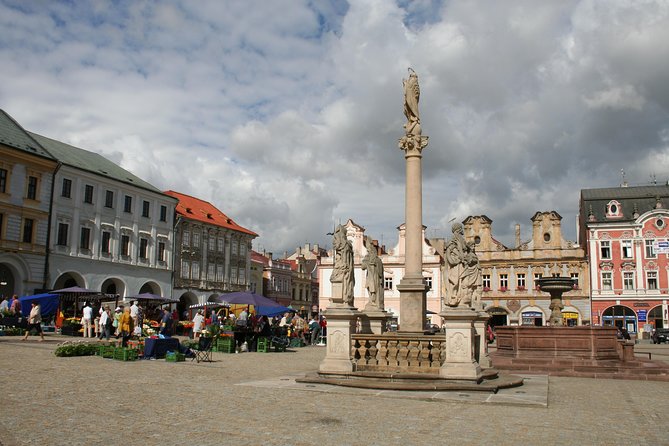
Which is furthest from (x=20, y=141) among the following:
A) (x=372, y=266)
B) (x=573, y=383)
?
(x=573, y=383)

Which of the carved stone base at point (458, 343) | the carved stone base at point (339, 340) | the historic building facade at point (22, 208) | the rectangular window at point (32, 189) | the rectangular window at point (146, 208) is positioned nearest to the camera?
the carved stone base at point (458, 343)

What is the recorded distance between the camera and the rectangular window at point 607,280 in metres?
54.8

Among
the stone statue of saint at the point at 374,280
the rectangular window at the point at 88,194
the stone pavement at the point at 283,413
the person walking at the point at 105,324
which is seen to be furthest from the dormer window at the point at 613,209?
the stone pavement at the point at 283,413

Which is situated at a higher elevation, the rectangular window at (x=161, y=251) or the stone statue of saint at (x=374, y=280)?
the rectangular window at (x=161, y=251)

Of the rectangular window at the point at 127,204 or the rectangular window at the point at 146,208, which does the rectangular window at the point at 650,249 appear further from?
the rectangular window at the point at 127,204

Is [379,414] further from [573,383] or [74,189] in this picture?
[74,189]

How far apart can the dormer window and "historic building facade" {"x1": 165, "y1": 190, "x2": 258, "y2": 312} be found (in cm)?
3397

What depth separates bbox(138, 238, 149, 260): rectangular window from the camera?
4853 cm

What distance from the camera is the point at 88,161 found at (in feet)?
153

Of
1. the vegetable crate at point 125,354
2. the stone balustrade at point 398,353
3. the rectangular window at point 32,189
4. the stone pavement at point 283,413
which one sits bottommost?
the stone pavement at point 283,413

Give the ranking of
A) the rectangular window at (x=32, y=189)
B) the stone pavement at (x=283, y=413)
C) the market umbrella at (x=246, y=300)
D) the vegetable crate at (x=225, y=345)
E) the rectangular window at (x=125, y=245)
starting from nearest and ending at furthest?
the stone pavement at (x=283, y=413) → the vegetable crate at (x=225, y=345) → the market umbrella at (x=246, y=300) → the rectangular window at (x=32, y=189) → the rectangular window at (x=125, y=245)

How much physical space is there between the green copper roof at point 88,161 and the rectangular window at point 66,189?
114 cm

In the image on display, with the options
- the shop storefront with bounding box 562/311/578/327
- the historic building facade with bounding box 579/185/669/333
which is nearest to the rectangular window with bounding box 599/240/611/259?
the historic building facade with bounding box 579/185/669/333

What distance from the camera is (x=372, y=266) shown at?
19.9m
